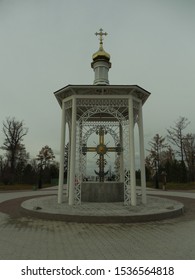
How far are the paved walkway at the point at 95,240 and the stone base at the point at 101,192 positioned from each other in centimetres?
412

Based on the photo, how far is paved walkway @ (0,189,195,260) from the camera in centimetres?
470

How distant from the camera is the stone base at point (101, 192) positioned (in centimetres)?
1207

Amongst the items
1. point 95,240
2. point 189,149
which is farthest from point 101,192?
point 189,149

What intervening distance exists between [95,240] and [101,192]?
6352 mm

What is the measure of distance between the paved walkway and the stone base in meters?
4.12

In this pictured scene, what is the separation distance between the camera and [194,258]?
14.8 feet

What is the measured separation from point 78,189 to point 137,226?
4.87m

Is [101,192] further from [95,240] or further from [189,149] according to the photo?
[189,149]

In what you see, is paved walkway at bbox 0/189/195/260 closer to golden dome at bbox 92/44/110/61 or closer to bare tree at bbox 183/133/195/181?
golden dome at bbox 92/44/110/61

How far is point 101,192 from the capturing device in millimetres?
12133

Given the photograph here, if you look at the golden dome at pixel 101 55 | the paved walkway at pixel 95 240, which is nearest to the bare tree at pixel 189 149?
the golden dome at pixel 101 55

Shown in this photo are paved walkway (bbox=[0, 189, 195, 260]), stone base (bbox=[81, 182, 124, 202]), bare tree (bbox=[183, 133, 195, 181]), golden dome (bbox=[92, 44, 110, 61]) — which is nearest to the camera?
paved walkway (bbox=[0, 189, 195, 260])

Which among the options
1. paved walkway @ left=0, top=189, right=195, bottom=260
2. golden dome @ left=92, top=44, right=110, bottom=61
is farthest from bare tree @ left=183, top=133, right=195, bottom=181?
paved walkway @ left=0, top=189, right=195, bottom=260

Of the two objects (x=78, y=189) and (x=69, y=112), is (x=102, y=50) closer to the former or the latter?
(x=69, y=112)
